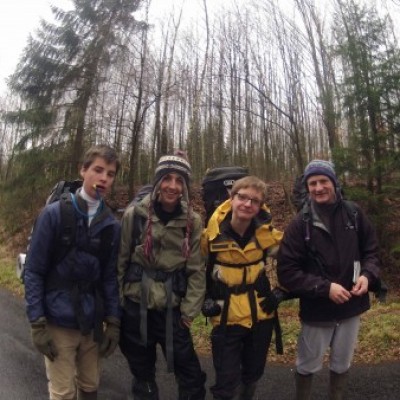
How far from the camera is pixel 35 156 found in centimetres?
1512

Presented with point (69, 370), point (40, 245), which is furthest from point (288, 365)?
point (40, 245)

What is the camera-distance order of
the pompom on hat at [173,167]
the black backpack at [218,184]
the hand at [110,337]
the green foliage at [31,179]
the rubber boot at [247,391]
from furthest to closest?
the green foliage at [31,179] < the black backpack at [218,184] < the rubber boot at [247,391] < the pompom on hat at [173,167] < the hand at [110,337]

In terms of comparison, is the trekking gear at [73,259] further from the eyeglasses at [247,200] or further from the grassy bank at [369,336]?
the grassy bank at [369,336]

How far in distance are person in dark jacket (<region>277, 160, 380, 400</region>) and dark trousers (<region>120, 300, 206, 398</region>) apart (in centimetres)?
92

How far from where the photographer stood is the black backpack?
3.96 meters

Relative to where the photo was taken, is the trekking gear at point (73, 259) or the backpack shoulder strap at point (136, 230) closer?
the trekking gear at point (73, 259)

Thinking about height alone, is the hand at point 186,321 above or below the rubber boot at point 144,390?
above

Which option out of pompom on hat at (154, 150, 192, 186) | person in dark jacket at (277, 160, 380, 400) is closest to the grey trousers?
person in dark jacket at (277, 160, 380, 400)

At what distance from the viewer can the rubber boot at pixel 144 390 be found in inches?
136

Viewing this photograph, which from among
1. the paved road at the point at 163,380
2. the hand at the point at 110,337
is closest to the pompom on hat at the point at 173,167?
the hand at the point at 110,337

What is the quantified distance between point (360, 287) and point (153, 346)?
1769 millimetres

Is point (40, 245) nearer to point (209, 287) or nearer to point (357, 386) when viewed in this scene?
point (209, 287)

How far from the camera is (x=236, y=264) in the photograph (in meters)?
3.40

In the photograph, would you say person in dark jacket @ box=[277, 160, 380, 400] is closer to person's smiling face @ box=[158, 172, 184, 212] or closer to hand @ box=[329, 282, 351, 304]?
hand @ box=[329, 282, 351, 304]
